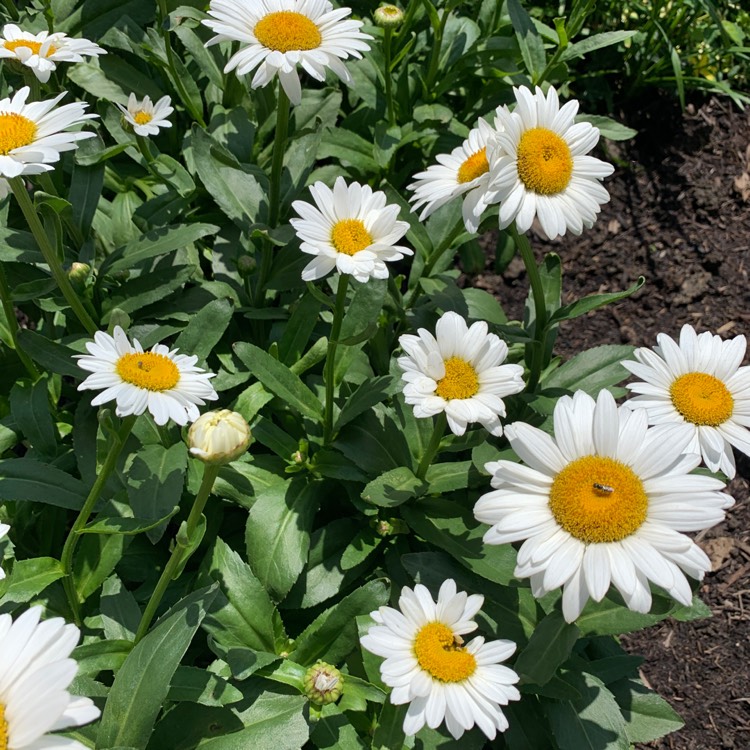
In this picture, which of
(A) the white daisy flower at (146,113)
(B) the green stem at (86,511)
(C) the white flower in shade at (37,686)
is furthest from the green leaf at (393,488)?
(A) the white daisy flower at (146,113)

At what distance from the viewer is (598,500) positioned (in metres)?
1.88

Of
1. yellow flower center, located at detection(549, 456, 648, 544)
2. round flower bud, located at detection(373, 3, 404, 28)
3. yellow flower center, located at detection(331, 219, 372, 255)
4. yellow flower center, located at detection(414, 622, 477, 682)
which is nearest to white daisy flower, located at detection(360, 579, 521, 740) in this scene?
yellow flower center, located at detection(414, 622, 477, 682)

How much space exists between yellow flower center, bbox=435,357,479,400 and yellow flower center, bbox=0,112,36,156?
1313mm

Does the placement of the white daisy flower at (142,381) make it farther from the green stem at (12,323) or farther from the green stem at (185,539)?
the green stem at (12,323)

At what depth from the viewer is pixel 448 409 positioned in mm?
2176

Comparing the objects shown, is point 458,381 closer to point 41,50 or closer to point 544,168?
point 544,168

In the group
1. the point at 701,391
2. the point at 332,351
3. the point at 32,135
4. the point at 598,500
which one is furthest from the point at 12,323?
the point at 701,391

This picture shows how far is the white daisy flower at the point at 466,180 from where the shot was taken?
2.42m

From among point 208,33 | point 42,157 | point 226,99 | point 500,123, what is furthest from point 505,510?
point 208,33

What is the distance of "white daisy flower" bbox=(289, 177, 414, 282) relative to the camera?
7.53 ft

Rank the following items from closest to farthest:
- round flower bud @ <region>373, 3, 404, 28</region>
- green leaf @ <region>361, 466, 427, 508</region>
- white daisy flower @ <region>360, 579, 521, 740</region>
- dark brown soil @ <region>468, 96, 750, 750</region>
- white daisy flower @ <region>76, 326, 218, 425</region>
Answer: white daisy flower @ <region>360, 579, 521, 740</region>
white daisy flower @ <region>76, 326, 218, 425</region>
green leaf @ <region>361, 466, 427, 508</region>
round flower bud @ <region>373, 3, 404, 28</region>
dark brown soil @ <region>468, 96, 750, 750</region>

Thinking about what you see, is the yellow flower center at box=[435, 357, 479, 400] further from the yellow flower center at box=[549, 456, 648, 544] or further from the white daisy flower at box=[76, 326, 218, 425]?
the white daisy flower at box=[76, 326, 218, 425]

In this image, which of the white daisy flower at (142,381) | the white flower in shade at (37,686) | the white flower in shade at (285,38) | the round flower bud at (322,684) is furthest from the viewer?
the white flower in shade at (285,38)

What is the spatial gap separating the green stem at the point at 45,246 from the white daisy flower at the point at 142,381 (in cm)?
38
